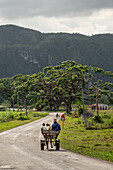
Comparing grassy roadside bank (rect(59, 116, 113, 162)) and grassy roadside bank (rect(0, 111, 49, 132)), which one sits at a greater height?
grassy roadside bank (rect(59, 116, 113, 162))

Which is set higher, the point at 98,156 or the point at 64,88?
the point at 64,88

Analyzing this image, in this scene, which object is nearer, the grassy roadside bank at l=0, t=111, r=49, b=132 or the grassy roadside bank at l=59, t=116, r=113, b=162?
the grassy roadside bank at l=59, t=116, r=113, b=162

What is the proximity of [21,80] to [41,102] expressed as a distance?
4597 cm

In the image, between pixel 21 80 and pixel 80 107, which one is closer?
pixel 80 107

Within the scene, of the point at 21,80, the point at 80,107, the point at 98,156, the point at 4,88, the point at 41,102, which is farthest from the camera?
the point at 4,88

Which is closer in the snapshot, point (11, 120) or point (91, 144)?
point (91, 144)

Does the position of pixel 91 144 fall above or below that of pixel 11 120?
above

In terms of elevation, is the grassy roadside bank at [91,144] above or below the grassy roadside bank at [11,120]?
above

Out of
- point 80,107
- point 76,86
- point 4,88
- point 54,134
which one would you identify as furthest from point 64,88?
point 4,88

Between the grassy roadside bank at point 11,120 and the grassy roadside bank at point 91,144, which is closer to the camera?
the grassy roadside bank at point 91,144

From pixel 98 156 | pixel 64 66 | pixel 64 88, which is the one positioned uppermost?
pixel 64 66

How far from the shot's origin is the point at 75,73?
290 feet

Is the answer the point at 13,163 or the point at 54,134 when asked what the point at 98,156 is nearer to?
the point at 54,134

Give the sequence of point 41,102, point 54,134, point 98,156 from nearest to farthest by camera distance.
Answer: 1. point 98,156
2. point 54,134
3. point 41,102
